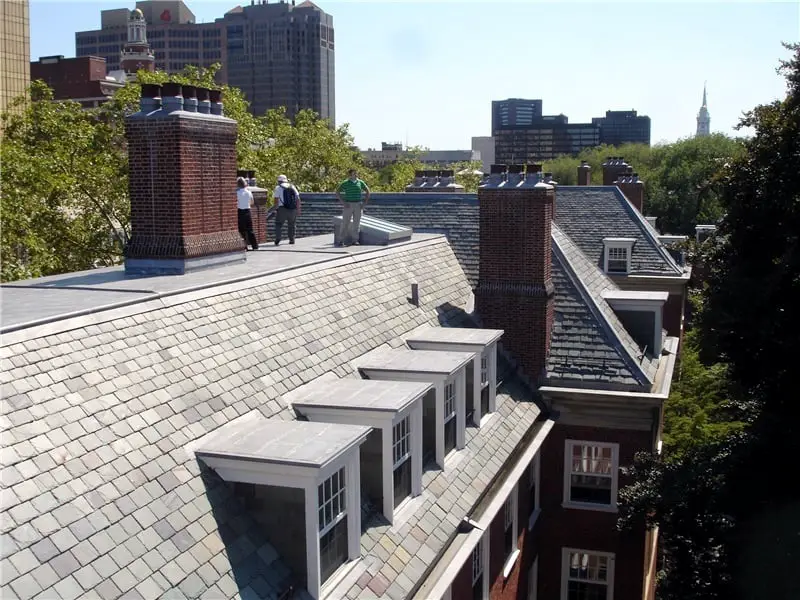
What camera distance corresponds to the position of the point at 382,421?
33.7 ft

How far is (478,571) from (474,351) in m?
3.72

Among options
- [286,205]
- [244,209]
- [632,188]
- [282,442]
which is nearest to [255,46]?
[632,188]

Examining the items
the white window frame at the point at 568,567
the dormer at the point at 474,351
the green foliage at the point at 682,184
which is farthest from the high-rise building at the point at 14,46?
the white window frame at the point at 568,567

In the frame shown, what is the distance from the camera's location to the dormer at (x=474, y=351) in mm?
14633

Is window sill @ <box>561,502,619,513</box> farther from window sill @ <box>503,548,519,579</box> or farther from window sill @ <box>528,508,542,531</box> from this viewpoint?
window sill @ <box>503,548,519,579</box>

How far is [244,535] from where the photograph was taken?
8469mm

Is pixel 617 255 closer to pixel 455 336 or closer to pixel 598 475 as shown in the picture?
pixel 598 475

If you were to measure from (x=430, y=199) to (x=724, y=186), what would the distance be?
37.4ft

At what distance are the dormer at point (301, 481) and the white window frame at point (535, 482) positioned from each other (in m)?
9.46

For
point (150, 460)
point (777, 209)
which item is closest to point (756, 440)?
point (777, 209)

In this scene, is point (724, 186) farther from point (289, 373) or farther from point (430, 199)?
point (430, 199)

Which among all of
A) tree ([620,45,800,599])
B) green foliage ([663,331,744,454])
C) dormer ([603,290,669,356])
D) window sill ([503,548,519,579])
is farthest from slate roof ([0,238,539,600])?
green foliage ([663,331,744,454])

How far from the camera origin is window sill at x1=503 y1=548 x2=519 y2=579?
15.4 m

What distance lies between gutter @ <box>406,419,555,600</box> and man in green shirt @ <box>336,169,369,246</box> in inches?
259
